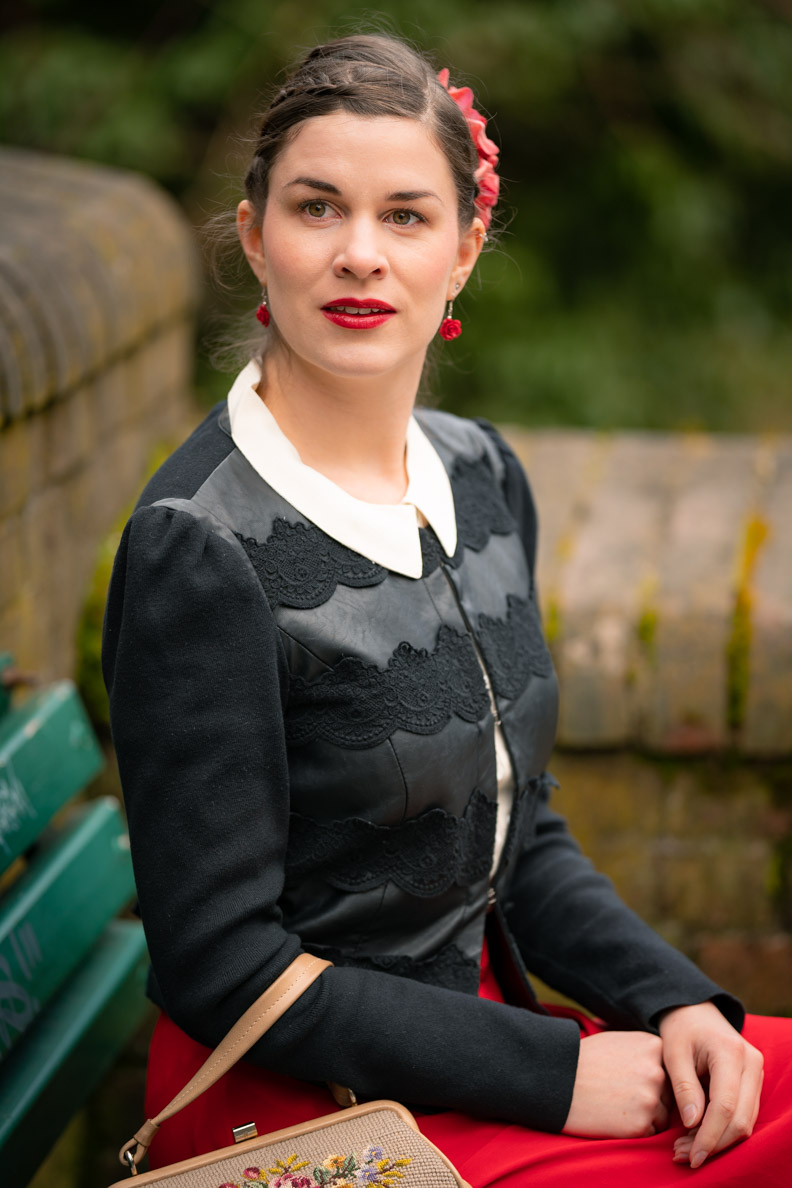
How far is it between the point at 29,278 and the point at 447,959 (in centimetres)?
156

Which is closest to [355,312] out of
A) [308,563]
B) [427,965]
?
[308,563]

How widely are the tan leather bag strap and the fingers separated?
452 mm

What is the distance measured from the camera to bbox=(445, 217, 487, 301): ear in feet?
5.08

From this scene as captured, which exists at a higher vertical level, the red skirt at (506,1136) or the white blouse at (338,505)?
the white blouse at (338,505)

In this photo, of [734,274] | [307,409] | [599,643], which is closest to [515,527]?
[307,409]

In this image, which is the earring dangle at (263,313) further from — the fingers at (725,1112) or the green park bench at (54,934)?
the fingers at (725,1112)

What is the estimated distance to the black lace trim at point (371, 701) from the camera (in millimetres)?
1378

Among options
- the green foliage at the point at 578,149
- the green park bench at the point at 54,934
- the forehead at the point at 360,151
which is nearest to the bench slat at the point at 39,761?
the green park bench at the point at 54,934

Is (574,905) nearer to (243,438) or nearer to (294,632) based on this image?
(294,632)

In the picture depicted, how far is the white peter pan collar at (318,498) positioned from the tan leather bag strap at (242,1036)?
0.48 meters

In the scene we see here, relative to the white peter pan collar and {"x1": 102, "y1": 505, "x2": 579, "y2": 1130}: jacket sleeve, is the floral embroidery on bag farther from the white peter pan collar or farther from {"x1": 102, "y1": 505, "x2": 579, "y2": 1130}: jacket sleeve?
the white peter pan collar

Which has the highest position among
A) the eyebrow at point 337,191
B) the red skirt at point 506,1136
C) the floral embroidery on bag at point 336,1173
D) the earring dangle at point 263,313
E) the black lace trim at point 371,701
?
the eyebrow at point 337,191

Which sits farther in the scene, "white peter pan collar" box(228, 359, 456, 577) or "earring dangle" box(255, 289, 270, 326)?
"earring dangle" box(255, 289, 270, 326)

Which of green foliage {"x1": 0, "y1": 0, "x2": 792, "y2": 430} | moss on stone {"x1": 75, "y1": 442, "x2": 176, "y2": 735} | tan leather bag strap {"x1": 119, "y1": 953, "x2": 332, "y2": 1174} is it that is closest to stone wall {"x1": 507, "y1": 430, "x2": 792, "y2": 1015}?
moss on stone {"x1": 75, "y1": 442, "x2": 176, "y2": 735}
